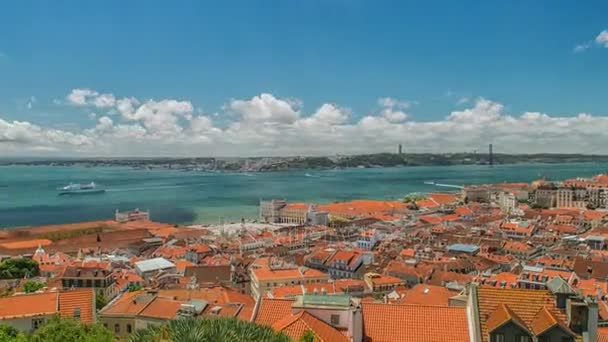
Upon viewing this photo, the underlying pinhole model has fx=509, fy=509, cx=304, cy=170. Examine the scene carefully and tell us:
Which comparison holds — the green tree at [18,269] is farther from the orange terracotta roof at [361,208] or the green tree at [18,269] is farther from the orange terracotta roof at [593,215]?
the orange terracotta roof at [593,215]

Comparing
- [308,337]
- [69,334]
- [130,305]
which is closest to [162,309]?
[130,305]

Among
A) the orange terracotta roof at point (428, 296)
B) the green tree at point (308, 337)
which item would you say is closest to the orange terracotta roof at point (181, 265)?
the orange terracotta roof at point (428, 296)

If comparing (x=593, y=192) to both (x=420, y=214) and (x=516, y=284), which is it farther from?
(x=516, y=284)

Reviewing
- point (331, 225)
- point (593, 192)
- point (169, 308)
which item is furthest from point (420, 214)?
point (169, 308)

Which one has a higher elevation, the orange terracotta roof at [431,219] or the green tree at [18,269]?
the green tree at [18,269]

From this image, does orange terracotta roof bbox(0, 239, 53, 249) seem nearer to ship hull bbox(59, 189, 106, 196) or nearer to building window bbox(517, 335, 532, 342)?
building window bbox(517, 335, 532, 342)
